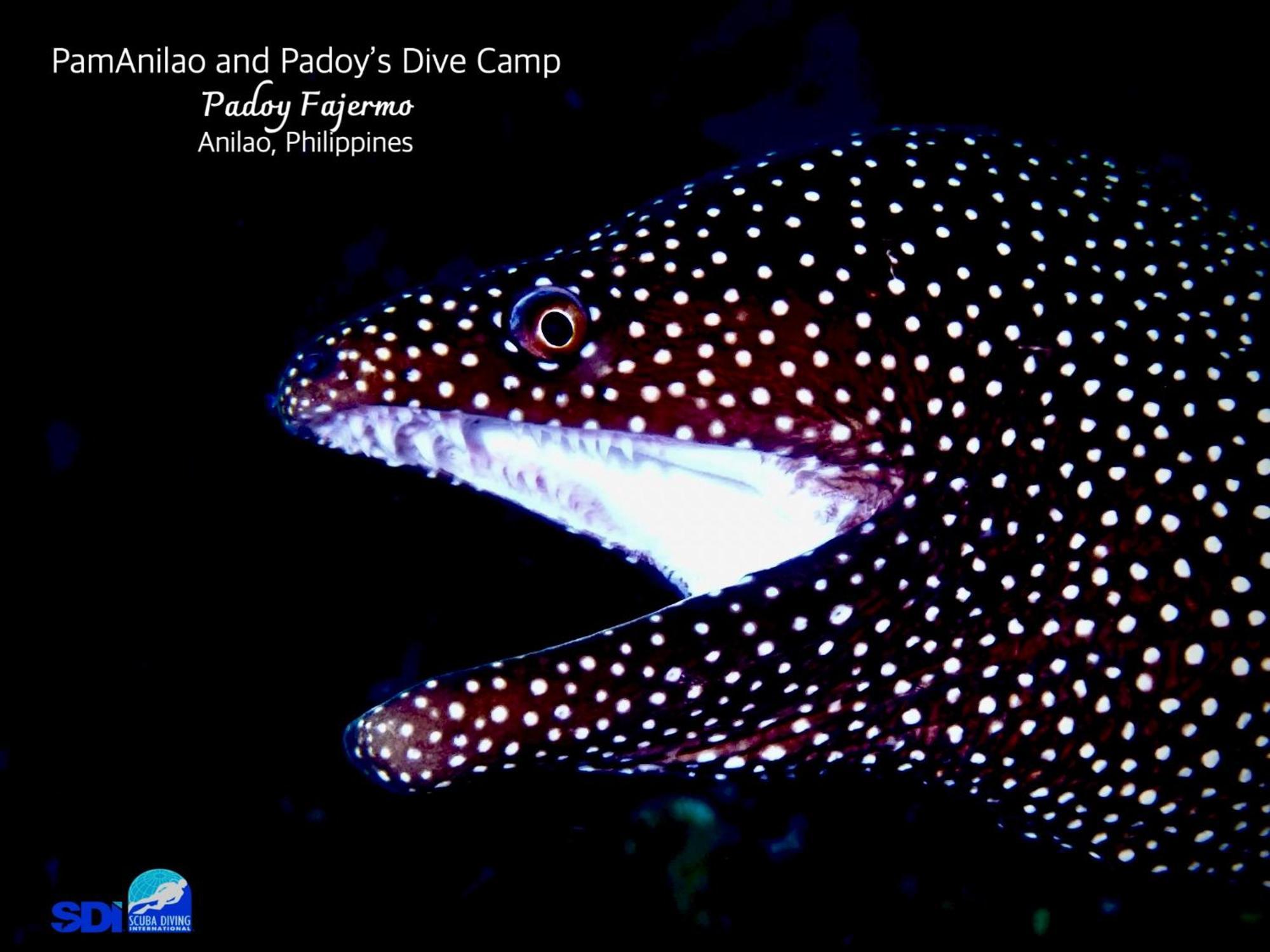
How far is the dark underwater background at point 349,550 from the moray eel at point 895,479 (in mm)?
968

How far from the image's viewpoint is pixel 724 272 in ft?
5.81

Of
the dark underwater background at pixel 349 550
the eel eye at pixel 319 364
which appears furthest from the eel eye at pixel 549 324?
the dark underwater background at pixel 349 550

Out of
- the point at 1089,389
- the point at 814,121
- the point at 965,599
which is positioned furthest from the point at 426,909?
the point at 814,121

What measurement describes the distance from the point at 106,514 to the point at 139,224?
1.14 m

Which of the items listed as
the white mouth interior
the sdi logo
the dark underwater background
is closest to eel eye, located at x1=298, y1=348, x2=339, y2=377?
the white mouth interior

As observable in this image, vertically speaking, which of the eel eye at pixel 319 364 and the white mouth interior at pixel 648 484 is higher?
the eel eye at pixel 319 364

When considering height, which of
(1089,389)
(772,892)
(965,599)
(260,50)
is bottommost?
(772,892)

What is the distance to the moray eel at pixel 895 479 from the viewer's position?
5.28ft

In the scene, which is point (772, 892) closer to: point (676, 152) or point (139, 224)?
point (676, 152)

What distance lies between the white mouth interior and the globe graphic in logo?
6.39ft

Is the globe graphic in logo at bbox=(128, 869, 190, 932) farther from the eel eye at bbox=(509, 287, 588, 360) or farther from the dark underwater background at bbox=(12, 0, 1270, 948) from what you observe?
the eel eye at bbox=(509, 287, 588, 360)

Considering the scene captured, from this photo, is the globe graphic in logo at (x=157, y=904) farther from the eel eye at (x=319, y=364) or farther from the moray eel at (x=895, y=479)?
the eel eye at (x=319, y=364)

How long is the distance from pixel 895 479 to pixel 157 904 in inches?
114

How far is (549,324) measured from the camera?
168cm
